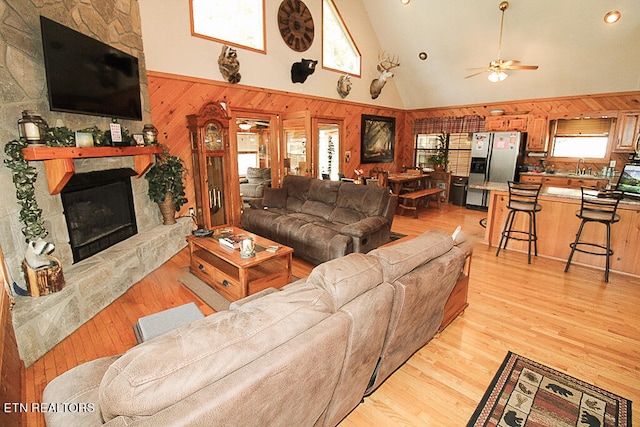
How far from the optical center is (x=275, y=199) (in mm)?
5055

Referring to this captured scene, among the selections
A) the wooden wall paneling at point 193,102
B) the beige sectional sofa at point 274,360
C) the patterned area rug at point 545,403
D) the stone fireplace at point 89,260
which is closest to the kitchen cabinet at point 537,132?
the wooden wall paneling at point 193,102

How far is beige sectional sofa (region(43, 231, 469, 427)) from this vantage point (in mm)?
867

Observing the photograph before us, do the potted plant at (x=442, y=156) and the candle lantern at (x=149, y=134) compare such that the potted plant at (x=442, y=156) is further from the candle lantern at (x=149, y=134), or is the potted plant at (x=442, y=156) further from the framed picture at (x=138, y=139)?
the framed picture at (x=138, y=139)

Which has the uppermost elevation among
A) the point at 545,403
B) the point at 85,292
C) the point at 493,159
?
the point at 493,159

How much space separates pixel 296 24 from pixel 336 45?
4.10ft

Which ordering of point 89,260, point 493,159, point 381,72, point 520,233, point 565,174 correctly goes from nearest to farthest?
point 89,260, point 520,233, point 565,174, point 493,159, point 381,72

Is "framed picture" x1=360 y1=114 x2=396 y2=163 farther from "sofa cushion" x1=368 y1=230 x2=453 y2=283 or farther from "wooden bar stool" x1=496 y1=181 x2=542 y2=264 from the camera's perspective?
"sofa cushion" x1=368 y1=230 x2=453 y2=283

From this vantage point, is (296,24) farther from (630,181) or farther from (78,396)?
(78,396)

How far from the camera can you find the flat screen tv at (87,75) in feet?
8.46

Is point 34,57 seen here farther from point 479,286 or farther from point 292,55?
point 479,286

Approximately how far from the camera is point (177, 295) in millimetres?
3160

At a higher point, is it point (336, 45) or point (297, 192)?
point (336, 45)

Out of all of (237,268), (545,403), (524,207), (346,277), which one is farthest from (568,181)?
(346,277)

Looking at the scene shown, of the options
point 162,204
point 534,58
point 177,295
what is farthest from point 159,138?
point 534,58
